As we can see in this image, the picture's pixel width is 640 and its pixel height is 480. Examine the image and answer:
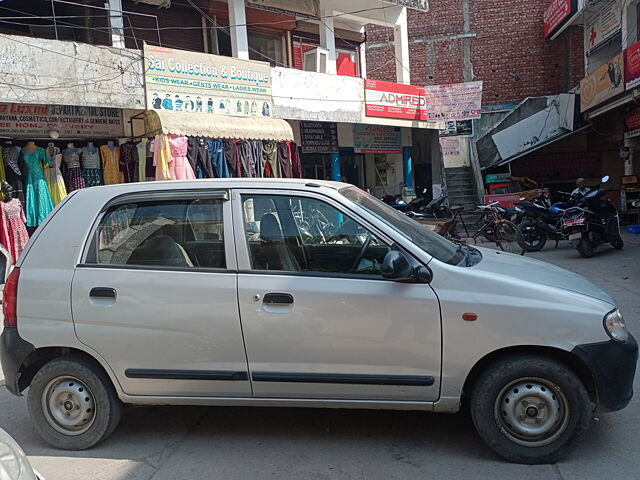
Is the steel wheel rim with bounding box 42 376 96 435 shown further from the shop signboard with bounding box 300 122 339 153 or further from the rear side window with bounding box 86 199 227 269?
the shop signboard with bounding box 300 122 339 153

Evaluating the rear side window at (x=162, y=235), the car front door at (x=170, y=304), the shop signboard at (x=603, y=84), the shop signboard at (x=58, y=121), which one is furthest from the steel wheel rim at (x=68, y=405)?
the shop signboard at (x=603, y=84)

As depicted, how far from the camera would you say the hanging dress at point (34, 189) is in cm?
944

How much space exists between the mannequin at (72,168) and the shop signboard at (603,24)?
14.9 m

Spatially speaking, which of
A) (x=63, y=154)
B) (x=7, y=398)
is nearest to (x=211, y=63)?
(x=63, y=154)

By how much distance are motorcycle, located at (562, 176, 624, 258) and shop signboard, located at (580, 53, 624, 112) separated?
3.69 metres

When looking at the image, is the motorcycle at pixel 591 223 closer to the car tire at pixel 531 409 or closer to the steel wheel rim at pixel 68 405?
the car tire at pixel 531 409

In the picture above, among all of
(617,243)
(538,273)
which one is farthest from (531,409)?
(617,243)

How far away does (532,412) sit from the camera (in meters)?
3.15

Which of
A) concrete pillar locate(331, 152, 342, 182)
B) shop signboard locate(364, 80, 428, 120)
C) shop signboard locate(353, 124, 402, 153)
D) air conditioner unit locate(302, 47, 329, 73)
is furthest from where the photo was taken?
shop signboard locate(353, 124, 402, 153)

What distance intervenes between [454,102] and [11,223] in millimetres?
12075

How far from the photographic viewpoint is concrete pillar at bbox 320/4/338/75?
14586 mm

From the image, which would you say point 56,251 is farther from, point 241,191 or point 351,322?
point 351,322

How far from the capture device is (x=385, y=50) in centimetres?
2228

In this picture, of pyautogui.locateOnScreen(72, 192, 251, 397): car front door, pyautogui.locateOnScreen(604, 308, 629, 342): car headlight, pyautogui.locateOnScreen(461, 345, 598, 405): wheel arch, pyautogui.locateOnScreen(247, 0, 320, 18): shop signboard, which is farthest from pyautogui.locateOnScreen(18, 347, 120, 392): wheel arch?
pyautogui.locateOnScreen(247, 0, 320, 18): shop signboard
